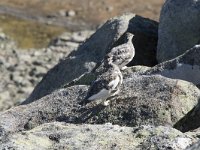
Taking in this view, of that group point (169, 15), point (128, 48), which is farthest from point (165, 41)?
point (128, 48)

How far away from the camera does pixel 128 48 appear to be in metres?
21.3

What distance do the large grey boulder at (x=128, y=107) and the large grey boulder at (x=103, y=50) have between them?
220 inches

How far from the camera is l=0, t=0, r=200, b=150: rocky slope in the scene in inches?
539

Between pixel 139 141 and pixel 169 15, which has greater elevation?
pixel 169 15

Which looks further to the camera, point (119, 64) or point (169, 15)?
point (169, 15)

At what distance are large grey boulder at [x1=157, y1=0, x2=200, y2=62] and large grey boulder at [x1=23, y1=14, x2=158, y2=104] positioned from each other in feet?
2.96

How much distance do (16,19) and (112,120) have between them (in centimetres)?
5453

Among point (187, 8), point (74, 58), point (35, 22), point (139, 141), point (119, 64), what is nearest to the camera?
point (139, 141)

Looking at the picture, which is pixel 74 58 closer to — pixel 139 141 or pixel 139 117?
pixel 139 117

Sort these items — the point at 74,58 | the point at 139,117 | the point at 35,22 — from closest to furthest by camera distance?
Result: the point at 139,117
the point at 74,58
the point at 35,22

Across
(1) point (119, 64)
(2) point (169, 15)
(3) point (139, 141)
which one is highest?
(2) point (169, 15)

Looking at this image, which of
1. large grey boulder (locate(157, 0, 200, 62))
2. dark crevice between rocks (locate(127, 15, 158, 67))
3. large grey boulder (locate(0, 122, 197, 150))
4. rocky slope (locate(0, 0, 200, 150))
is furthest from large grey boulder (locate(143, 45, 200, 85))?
large grey boulder (locate(0, 122, 197, 150))

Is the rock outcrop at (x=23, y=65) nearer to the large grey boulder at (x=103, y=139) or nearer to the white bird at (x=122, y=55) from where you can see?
the white bird at (x=122, y=55)

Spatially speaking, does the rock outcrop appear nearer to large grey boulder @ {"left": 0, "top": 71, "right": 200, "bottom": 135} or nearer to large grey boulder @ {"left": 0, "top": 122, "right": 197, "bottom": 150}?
large grey boulder @ {"left": 0, "top": 71, "right": 200, "bottom": 135}
